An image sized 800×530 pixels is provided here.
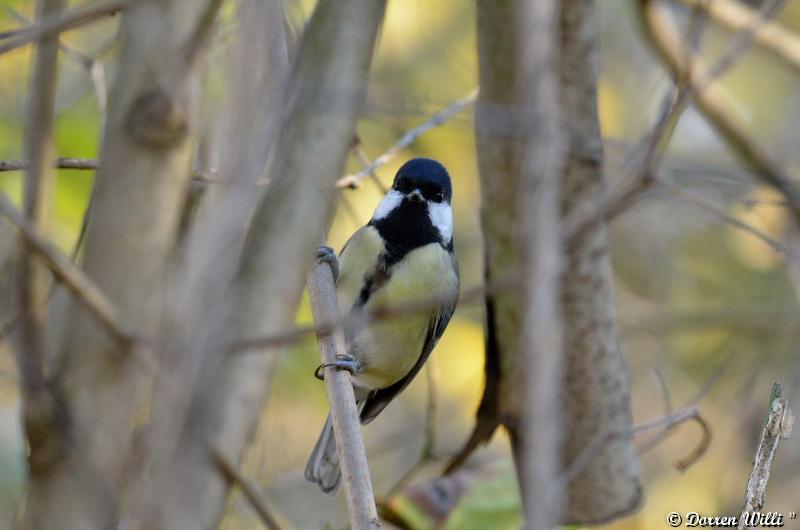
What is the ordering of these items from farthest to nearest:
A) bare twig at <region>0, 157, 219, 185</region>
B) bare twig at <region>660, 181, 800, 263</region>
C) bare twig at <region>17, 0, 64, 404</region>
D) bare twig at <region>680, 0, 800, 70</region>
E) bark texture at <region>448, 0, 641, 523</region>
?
bare twig at <region>680, 0, 800, 70</region> → bark texture at <region>448, 0, 641, 523</region> → bare twig at <region>660, 181, 800, 263</region> → bare twig at <region>0, 157, 219, 185</region> → bare twig at <region>17, 0, 64, 404</region>

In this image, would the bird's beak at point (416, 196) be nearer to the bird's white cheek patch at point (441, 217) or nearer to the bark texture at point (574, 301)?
the bird's white cheek patch at point (441, 217)

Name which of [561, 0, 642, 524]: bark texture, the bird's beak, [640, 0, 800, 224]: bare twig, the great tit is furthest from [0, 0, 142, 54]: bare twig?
[640, 0, 800, 224]: bare twig

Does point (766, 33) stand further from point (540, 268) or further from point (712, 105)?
point (540, 268)

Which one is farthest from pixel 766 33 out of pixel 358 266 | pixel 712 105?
pixel 358 266

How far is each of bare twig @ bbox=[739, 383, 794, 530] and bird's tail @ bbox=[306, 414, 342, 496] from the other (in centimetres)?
138

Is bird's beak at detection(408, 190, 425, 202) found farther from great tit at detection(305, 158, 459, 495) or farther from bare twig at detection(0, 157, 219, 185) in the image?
bare twig at detection(0, 157, 219, 185)

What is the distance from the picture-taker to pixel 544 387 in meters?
0.65

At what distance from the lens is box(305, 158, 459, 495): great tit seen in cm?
255

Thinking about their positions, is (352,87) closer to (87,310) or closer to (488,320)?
(87,310)

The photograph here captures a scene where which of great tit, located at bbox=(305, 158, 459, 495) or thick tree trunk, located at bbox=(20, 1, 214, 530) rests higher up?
great tit, located at bbox=(305, 158, 459, 495)

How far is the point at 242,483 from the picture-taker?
3.57 ft

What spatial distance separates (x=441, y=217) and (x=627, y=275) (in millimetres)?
1774

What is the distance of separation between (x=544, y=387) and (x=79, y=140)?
7.00ft

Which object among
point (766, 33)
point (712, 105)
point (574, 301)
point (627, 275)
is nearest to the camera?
point (574, 301)
